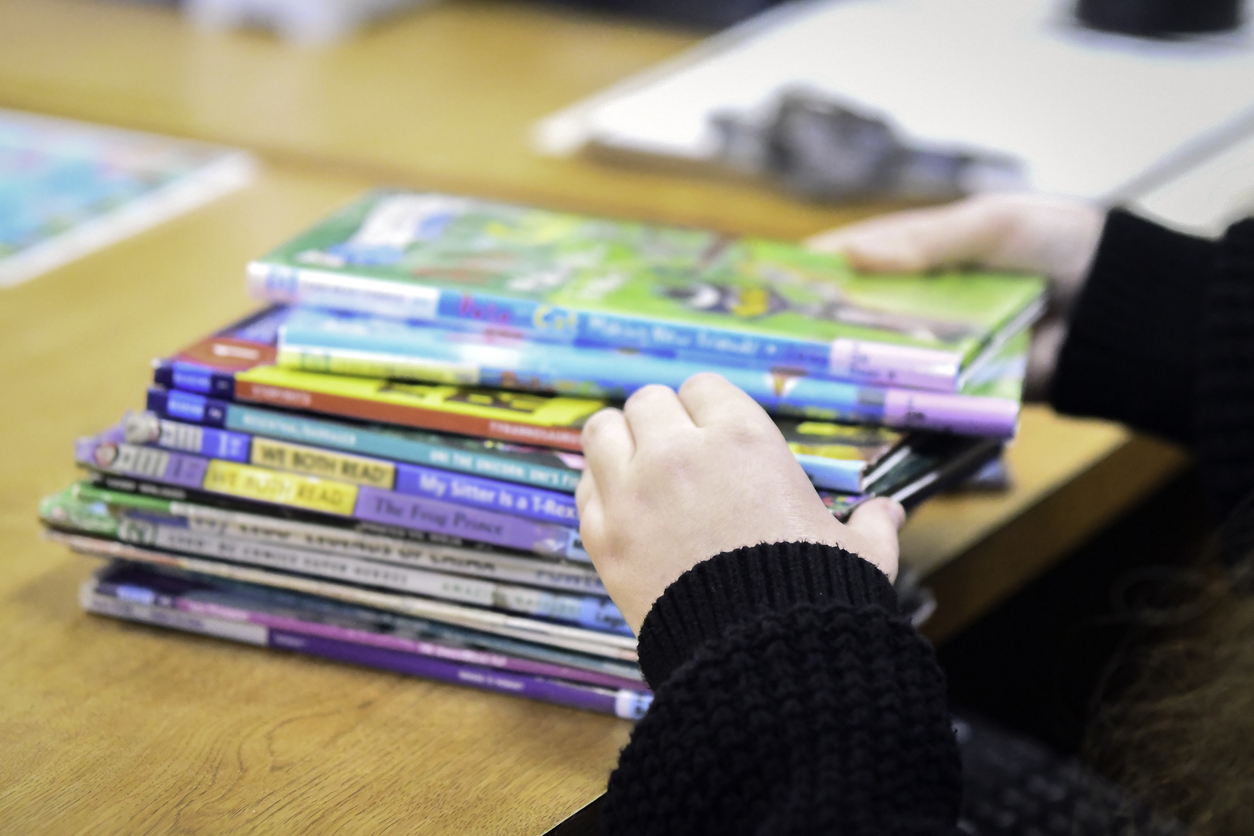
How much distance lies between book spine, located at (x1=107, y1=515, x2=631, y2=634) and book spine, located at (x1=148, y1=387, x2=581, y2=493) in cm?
5

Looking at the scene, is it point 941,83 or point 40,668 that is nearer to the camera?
point 40,668

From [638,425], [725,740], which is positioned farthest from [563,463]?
[725,740]

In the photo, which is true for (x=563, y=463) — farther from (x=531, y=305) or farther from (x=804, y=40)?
(x=804, y=40)

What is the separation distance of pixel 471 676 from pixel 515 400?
12cm

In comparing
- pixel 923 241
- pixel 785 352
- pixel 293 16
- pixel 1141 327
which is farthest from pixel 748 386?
pixel 293 16

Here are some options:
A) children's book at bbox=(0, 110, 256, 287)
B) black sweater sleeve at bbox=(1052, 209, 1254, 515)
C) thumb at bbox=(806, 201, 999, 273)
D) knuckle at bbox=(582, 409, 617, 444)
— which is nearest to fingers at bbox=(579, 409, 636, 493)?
knuckle at bbox=(582, 409, 617, 444)

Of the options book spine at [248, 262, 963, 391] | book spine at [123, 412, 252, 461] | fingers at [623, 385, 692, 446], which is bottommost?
book spine at [123, 412, 252, 461]

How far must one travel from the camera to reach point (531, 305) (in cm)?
57

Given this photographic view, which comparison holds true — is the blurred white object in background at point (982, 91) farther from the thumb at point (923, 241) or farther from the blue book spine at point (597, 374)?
the blue book spine at point (597, 374)

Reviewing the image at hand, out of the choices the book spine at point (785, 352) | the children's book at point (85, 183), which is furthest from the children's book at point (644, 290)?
the children's book at point (85, 183)

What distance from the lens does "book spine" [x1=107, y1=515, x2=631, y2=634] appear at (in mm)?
525

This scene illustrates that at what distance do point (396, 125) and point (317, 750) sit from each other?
2.75ft

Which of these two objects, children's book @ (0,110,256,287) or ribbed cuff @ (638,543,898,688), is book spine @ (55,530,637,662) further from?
children's book @ (0,110,256,287)

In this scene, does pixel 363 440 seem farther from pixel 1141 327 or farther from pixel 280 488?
pixel 1141 327
